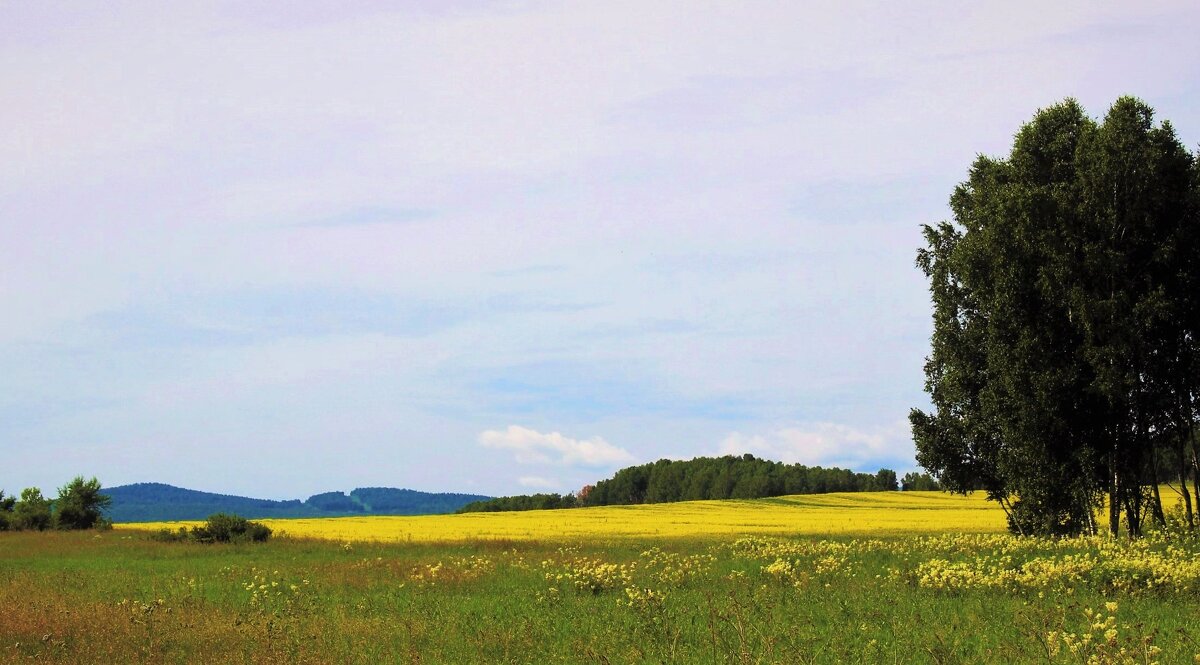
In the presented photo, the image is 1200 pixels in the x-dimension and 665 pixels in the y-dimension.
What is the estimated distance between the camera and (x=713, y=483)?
137875mm

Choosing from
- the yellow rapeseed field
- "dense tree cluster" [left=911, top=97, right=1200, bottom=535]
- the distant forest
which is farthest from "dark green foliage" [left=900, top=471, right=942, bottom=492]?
"dense tree cluster" [left=911, top=97, right=1200, bottom=535]

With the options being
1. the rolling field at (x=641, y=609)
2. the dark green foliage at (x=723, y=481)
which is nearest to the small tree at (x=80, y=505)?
the rolling field at (x=641, y=609)

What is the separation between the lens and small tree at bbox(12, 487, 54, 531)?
63.7 metres

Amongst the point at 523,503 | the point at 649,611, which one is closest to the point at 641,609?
the point at 649,611

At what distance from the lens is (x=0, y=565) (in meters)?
36.1

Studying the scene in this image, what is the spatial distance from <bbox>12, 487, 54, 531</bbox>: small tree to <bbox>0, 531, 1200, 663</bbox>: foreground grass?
40225 millimetres

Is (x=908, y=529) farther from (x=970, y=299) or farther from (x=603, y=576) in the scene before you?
(x=603, y=576)

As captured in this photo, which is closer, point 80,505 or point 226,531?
point 226,531

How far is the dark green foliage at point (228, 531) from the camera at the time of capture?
44750 mm

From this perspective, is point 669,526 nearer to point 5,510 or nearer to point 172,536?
point 172,536

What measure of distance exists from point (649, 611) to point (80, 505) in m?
58.8

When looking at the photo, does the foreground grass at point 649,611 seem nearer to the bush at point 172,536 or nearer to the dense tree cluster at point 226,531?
the dense tree cluster at point 226,531

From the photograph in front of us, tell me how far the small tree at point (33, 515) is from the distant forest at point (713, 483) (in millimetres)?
53529

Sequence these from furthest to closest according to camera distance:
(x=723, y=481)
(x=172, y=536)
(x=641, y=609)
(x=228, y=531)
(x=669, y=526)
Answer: (x=723, y=481)
(x=669, y=526)
(x=172, y=536)
(x=228, y=531)
(x=641, y=609)
